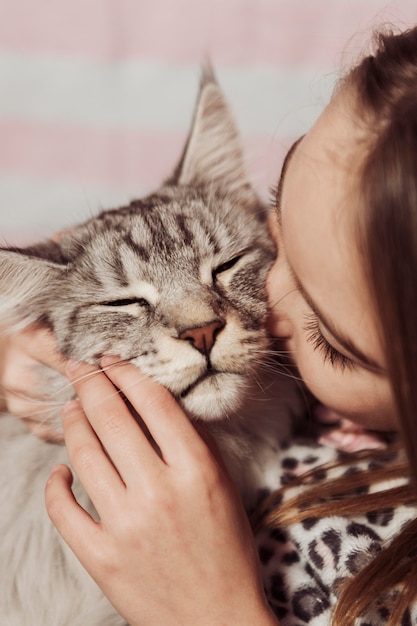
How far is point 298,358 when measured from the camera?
3.80 feet

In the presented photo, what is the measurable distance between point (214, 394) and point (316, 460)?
1.13 feet

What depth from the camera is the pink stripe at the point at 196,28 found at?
1726mm

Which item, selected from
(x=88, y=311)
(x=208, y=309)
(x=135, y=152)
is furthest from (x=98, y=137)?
(x=208, y=309)

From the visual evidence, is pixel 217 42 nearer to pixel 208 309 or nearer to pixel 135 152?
pixel 135 152

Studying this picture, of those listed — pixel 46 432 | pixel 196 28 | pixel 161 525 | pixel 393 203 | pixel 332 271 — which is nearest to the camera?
pixel 393 203

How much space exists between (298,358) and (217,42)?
1.04 meters

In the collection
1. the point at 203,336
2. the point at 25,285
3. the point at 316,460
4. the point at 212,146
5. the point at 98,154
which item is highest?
the point at 98,154

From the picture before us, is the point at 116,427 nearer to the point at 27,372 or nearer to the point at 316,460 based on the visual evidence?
the point at 27,372

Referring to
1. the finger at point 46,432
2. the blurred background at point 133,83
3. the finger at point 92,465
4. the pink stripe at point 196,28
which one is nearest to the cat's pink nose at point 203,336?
the finger at point 92,465

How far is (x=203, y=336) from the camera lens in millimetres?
1082

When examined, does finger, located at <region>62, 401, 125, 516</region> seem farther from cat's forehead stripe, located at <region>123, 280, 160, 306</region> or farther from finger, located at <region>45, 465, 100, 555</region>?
cat's forehead stripe, located at <region>123, 280, 160, 306</region>

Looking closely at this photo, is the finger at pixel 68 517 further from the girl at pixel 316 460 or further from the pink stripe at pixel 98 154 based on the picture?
the pink stripe at pixel 98 154

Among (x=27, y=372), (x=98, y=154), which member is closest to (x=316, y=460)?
(x=27, y=372)

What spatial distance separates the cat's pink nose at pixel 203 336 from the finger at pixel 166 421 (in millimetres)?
89
